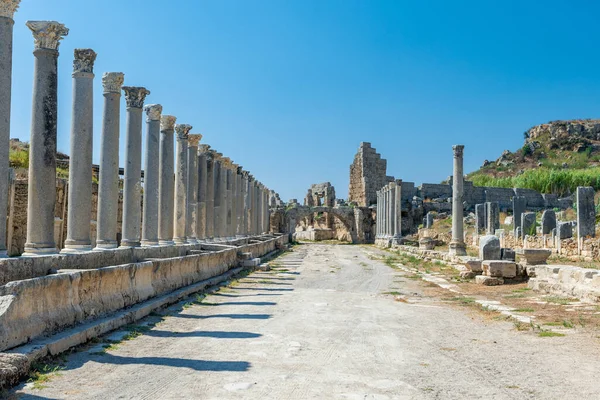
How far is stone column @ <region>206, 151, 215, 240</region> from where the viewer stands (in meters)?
24.7

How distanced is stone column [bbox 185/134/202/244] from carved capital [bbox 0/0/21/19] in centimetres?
1241

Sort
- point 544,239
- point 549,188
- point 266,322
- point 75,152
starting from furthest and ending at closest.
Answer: point 549,188
point 544,239
point 75,152
point 266,322

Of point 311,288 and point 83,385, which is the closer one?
point 83,385

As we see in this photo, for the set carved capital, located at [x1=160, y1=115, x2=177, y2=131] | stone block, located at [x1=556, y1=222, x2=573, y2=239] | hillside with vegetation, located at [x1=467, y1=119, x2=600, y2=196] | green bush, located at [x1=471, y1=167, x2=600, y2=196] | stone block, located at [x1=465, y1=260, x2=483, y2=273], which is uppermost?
hillside with vegetation, located at [x1=467, y1=119, x2=600, y2=196]

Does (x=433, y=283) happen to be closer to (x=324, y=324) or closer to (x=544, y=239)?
(x=324, y=324)

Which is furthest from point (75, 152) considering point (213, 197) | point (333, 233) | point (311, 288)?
point (333, 233)

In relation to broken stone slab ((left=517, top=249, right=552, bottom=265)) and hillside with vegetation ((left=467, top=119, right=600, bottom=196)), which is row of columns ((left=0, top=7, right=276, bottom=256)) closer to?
broken stone slab ((left=517, top=249, right=552, bottom=265))

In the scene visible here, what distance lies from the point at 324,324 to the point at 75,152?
5685 mm

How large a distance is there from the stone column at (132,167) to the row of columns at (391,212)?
29693 millimetres

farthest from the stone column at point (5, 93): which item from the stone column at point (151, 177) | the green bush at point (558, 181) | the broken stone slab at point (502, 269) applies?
the green bush at point (558, 181)

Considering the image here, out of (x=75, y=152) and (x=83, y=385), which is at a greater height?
(x=75, y=152)

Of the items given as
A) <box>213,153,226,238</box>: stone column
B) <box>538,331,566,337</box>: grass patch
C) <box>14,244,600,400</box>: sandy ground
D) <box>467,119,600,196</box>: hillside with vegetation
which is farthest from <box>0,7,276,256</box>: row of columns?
<box>467,119,600,196</box>: hillside with vegetation

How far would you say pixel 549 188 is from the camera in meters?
58.5

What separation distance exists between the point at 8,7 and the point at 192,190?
13194 millimetres
